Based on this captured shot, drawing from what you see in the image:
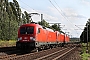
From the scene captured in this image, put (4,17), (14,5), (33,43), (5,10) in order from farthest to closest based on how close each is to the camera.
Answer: (14,5) < (5,10) < (4,17) < (33,43)

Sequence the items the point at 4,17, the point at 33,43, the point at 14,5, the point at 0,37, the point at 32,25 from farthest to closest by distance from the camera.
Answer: the point at 14,5
the point at 4,17
the point at 0,37
the point at 32,25
the point at 33,43

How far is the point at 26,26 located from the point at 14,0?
61.7 metres

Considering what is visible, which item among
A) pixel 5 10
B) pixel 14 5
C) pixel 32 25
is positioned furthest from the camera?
pixel 14 5

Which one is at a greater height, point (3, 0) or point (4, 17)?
point (3, 0)

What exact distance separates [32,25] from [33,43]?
2.54 meters

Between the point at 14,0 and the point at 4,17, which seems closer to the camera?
the point at 4,17

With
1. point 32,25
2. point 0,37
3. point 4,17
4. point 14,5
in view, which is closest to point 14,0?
point 14,5

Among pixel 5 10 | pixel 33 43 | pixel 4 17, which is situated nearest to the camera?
pixel 33 43

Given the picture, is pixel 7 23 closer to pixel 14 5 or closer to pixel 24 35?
pixel 14 5

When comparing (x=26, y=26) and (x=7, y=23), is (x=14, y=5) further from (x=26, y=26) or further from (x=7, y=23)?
(x=26, y=26)

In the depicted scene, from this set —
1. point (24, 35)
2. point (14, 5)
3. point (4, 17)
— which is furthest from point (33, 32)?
point (14, 5)

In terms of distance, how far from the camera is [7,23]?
67.1m

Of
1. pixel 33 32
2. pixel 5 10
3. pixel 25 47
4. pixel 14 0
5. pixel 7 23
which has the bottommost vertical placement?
pixel 25 47

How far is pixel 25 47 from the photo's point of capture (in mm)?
24484
